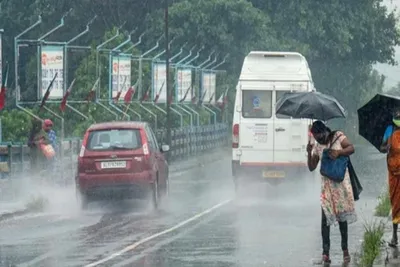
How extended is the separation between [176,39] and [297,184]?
3560 centimetres

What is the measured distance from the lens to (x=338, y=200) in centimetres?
1498

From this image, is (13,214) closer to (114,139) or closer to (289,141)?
(114,139)

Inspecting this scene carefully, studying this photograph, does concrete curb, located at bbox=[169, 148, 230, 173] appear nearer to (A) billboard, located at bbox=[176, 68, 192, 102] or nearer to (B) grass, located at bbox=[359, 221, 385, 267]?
(A) billboard, located at bbox=[176, 68, 192, 102]

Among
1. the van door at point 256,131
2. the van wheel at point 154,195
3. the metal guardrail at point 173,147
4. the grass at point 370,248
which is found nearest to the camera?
the grass at point 370,248

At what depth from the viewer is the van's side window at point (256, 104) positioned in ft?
95.9

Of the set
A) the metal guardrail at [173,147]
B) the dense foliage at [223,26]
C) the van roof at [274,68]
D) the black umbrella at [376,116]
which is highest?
the dense foliage at [223,26]

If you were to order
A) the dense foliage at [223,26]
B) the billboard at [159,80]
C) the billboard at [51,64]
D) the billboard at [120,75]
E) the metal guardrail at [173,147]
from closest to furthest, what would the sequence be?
the metal guardrail at [173,147] < the billboard at [51,64] < the billboard at [120,75] < the billboard at [159,80] < the dense foliage at [223,26]

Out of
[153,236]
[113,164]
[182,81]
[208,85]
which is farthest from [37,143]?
[208,85]

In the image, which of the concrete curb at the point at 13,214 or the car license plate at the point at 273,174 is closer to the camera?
the concrete curb at the point at 13,214

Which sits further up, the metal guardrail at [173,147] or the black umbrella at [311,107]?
the black umbrella at [311,107]

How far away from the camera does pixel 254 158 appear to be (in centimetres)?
2897

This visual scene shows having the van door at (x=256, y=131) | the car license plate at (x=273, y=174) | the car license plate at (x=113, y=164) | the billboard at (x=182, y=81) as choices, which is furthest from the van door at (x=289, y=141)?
the billboard at (x=182, y=81)

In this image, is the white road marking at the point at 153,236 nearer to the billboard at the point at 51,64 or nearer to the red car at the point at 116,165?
the red car at the point at 116,165

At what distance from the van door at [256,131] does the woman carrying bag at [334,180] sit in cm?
1376
